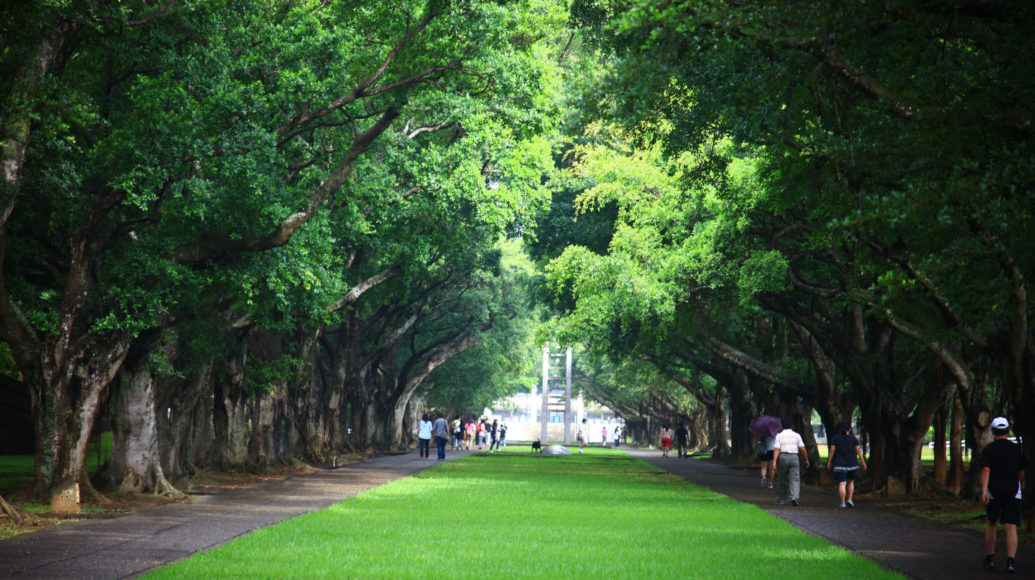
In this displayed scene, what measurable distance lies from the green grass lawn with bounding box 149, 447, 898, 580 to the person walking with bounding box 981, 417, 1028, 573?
1342 millimetres

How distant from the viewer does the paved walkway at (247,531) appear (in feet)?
34.8

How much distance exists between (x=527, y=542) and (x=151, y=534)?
14.7 feet

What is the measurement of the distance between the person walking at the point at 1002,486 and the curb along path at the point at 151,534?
8.12 metres

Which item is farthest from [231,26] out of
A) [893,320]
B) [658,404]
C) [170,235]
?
[658,404]

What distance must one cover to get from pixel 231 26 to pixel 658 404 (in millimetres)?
61787

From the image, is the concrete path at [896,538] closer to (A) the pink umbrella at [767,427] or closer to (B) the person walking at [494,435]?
(A) the pink umbrella at [767,427]

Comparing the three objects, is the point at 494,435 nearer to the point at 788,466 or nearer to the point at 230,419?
the point at 230,419

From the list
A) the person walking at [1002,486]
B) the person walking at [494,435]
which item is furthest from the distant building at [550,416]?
the person walking at [1002,486]

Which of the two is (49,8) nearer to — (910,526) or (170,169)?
(170,169)

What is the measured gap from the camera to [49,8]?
479 inches

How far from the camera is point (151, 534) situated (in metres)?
13.4

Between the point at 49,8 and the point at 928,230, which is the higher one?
the point at 49,8

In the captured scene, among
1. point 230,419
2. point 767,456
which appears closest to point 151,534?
point 230,419

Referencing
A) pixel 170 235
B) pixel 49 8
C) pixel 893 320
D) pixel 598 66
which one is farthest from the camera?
pixel 598 66
